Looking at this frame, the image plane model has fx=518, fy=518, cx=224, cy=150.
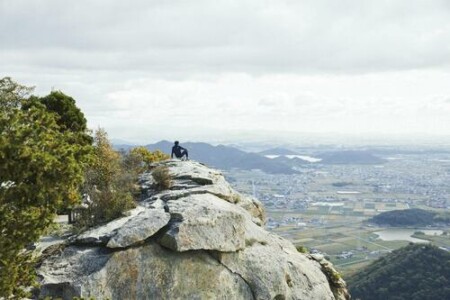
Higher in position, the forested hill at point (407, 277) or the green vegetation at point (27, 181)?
the green vegetation at point (27, 181)

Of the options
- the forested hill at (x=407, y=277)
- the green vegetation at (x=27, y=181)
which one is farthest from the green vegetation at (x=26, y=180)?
the forested hill at (x=407, y=277)

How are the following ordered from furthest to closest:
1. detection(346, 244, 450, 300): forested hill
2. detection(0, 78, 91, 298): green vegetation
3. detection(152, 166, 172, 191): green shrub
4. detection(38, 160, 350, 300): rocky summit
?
detection(346, 244, 450, 300): forested hill → detection(152, 166, 172, 191): green shrub → detection(38, 160, 350, 300): rocky summit → detection(0, 78, 91, 298): green vegetation

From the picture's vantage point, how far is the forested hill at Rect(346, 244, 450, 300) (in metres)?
91.7

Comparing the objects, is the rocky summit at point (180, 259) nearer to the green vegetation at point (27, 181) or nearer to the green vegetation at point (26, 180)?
the green vegetation at point (27, 181)

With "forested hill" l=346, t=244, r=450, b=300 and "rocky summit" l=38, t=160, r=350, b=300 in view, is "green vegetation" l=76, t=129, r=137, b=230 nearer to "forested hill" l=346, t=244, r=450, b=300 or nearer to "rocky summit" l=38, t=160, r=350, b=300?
"rocky summit" l=38, t=160, r=350, b=300

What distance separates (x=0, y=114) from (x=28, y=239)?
343cm

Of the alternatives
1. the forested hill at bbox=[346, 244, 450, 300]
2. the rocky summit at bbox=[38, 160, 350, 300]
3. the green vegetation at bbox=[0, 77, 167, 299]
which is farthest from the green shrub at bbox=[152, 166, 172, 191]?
the forested hill at bbox=[346, 244, 450, 300]

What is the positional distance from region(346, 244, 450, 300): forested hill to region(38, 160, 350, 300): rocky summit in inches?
2841

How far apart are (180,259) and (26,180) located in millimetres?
8717

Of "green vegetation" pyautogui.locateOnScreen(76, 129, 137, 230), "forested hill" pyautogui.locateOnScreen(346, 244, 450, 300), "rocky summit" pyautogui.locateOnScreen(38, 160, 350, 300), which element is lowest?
"forested hill" pyautogui.locateOnScreen(346, 244, 450, 300)

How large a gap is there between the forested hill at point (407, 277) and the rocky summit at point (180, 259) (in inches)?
2841

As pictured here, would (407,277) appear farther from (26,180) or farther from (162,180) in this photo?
(26,180)

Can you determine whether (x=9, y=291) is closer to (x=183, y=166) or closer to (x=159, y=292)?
(x=159, y=292)

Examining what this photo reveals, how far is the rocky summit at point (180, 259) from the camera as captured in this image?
62.6 feet
